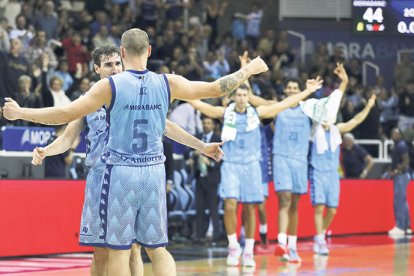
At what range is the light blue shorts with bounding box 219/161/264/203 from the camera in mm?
15102

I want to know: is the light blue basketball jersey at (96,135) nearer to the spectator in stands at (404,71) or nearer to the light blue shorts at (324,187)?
the light blue shorts at (324,187)

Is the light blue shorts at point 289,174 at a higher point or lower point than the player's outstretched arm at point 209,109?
lower

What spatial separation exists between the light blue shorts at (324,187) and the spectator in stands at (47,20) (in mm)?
7816

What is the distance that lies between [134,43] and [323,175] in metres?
9.53

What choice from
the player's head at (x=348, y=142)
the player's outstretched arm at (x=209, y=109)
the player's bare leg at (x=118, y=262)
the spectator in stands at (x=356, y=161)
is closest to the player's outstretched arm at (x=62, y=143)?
the player's bare leg at (x=118, y=262)

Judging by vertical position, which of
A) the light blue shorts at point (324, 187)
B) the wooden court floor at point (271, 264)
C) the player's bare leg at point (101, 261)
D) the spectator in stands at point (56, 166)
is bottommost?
the wooden court floor at point (271, 264)

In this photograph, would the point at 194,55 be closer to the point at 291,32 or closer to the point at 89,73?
the point at 89,73

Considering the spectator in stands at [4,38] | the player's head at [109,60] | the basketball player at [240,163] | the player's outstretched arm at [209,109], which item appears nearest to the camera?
the player's head at [109,60]

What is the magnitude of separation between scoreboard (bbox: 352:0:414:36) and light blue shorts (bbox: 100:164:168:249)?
35.1 ft

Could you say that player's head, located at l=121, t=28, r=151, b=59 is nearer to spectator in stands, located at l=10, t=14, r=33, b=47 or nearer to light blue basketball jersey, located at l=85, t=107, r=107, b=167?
light blue basketball jersey, located at l=85, t=107, r=107, b=167

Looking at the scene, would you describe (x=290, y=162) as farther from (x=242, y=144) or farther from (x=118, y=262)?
(x=118, y=262)

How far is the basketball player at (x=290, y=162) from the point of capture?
15891 millimetres

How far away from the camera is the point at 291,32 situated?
98.7ft

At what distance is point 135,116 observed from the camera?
831cm
